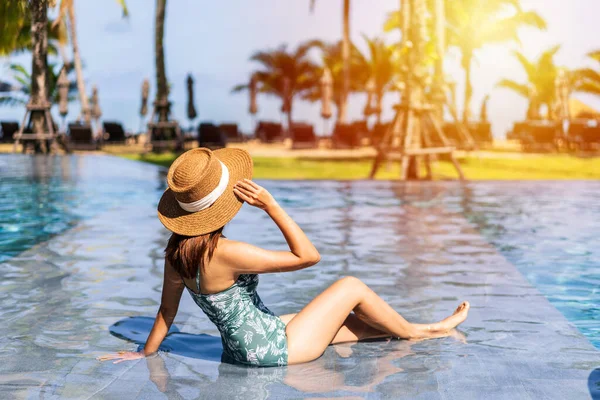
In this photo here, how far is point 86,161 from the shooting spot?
2258 centimetres

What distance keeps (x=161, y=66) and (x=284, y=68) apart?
3171cm

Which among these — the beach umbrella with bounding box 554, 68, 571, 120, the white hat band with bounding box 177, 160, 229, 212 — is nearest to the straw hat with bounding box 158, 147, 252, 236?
the white hat band with bounding box 177, 160, 229, 212

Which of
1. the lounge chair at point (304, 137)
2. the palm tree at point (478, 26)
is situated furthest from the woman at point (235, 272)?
the palm tree at point (478, 26)

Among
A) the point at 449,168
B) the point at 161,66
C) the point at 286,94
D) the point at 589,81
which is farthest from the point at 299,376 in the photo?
the point at 589,81

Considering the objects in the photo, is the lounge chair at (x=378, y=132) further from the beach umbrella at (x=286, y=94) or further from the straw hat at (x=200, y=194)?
the straw hat at (x=200, y=194)

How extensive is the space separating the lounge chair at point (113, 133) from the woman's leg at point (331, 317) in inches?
1138

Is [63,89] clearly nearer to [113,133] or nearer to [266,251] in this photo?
[113,133]

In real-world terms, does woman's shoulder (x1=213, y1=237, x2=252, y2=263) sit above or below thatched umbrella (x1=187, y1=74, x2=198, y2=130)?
below

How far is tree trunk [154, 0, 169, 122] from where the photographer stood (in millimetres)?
28156

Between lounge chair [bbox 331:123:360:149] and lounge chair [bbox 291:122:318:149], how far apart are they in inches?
61.1

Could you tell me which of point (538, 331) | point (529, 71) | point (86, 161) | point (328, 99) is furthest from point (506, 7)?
point (538, 331)

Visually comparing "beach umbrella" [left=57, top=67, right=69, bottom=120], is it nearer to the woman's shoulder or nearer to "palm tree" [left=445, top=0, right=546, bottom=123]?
"palm tree" [left=445, top=0, right=546, bottom=123]

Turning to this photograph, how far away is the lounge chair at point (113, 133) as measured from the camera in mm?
32531

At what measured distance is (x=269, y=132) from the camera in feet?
127
